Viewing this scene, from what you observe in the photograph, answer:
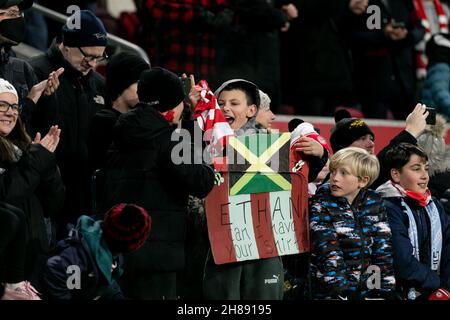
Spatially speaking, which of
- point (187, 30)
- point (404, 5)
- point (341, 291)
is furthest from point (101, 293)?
point (404, 5)

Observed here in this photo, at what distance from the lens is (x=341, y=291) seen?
765cm

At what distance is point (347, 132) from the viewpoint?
29.5 feet

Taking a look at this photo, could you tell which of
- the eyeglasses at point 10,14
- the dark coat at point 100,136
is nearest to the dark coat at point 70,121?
the dark coat at point 100,136

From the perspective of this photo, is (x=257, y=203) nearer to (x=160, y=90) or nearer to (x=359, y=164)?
(x=359, y=164)

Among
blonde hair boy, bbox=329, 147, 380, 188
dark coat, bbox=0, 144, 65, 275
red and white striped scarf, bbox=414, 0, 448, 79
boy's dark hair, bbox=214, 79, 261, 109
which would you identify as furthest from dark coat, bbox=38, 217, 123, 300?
red and white striped scarf, bbox=414, 0, 448, 79

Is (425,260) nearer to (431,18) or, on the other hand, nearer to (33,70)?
(33,70)

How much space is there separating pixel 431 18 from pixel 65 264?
7963mm

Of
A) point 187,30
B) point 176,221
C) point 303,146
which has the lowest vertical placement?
point 176,221

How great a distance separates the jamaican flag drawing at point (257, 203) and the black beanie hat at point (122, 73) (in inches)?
36.6

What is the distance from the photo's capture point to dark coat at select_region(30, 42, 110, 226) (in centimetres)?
808

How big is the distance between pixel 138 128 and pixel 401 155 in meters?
2.17

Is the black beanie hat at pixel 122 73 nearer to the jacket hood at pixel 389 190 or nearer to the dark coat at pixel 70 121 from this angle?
the dark coat at pixel 70 121

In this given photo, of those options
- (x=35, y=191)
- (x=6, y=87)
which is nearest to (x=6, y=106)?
(x=6, y=87)

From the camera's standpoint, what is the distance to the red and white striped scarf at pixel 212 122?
7.69 m
